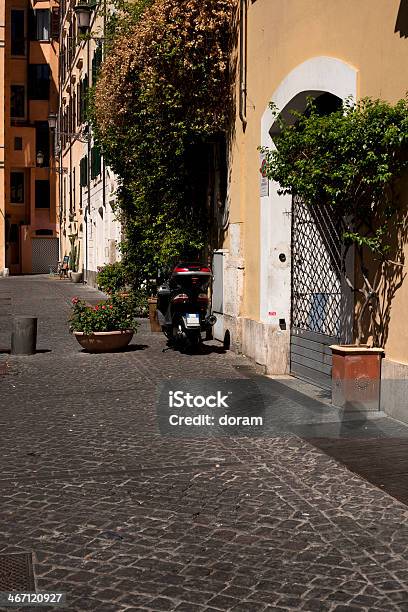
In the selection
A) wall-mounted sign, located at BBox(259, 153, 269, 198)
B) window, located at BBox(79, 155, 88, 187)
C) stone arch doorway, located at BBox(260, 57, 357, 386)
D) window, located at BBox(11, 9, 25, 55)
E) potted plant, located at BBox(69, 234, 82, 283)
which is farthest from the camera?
window, located at BBox(11, 9, 25, 55)

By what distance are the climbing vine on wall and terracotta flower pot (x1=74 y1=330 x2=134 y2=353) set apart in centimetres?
298

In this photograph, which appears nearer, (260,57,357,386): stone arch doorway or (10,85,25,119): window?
(260,57,357,386): stone arch doorway

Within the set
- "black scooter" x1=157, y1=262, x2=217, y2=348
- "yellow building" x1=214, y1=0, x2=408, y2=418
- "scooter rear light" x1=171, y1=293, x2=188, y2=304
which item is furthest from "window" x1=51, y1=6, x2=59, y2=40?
"scooter rear light" x1=171, y1=293, x2=188, y2=304

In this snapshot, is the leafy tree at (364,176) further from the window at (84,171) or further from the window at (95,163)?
the window at (84,171)

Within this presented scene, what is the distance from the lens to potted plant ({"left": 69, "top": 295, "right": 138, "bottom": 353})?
13.6m

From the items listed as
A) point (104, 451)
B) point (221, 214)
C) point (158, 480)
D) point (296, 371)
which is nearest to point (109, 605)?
point (158, 480)

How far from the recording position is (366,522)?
5.16 metres

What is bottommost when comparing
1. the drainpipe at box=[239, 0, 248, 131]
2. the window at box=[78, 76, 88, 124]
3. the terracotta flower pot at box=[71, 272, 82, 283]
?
the terracotta flower pot at box=[71, 272, 82, 283]

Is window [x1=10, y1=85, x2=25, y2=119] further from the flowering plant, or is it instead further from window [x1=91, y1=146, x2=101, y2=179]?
the flowering plant

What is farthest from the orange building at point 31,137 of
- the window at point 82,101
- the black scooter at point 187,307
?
the black scooter at point 187,307

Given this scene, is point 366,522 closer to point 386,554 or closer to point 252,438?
point 386,554

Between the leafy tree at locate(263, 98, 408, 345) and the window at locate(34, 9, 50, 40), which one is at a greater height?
the window at locate(34, 9, 50, 40)

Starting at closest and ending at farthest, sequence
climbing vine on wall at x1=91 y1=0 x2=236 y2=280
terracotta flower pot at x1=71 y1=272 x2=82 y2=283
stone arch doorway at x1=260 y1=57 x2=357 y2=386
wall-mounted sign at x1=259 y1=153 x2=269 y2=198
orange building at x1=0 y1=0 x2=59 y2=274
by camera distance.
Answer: stone arch doorway at x1=260 y1=57 x2=357 y2=386, wall-mounted sign at x1=259 y1=153 x2=269 y2=198, climbing vine on wall at x1=91 y1=0 x2=236 y2=280, terracotta flower pot at x1=71 y1=272 x2=82 y2=283, orange building at x1=0 y1=0 x2=59 y2=274

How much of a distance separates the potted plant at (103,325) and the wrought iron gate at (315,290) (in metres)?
3.42
